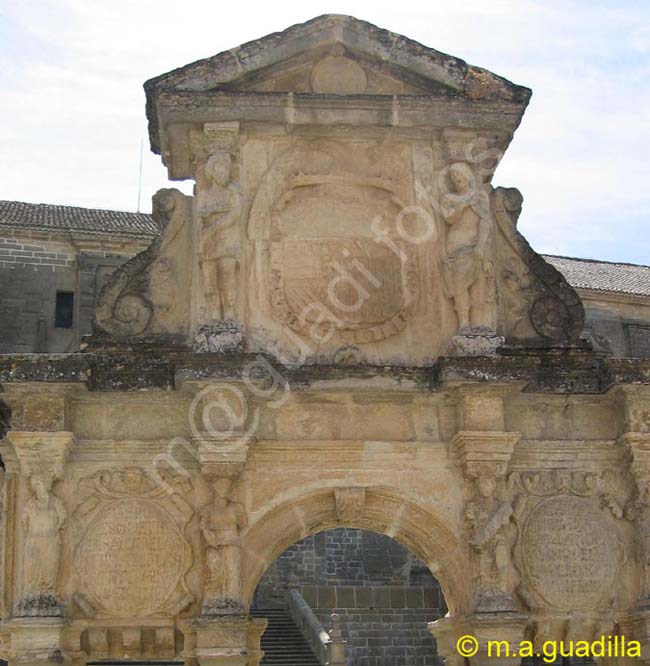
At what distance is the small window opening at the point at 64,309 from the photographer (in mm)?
26422

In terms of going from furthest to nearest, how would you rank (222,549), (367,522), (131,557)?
(367,522) < (131,557) < (222,549)

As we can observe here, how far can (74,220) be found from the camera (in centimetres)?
2706

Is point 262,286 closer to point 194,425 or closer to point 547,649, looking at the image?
point 194,425

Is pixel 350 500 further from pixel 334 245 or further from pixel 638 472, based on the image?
pixel 638 472

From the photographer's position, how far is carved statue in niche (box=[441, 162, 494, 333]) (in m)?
10.3

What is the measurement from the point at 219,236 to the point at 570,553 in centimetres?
381

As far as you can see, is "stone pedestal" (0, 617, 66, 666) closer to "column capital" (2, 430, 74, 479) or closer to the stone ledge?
"column capital" (2, 430, 74, 479)

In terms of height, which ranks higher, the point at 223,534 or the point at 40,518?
the point at 40,518

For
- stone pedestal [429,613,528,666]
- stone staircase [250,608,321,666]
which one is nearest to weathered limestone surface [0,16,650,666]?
stone pedestal [429,613,528,666]

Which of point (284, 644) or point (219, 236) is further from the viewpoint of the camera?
point (284, 644)

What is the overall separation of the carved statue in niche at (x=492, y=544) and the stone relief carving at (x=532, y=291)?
1.49 m

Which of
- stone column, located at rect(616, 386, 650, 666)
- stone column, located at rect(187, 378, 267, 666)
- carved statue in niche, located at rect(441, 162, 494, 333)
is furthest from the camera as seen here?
carved statue in niche, located at rect(441, 162, 494, 333)

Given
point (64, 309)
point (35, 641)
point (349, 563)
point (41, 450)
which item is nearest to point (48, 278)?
point (64, 309)

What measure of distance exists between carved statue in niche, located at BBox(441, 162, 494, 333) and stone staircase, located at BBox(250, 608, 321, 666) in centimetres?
1208
